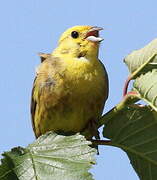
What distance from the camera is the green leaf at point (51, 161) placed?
7.32 ft

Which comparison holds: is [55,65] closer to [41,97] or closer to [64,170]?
[41,97]

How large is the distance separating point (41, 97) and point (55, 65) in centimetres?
30

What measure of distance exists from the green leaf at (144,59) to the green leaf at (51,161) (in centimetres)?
56

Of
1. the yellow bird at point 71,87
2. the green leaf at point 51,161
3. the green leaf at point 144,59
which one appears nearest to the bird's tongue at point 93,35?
the yellow bird at point 71,87

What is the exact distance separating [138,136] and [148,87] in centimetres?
41

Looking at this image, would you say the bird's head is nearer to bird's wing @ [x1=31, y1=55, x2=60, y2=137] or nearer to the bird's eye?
the bird's eye

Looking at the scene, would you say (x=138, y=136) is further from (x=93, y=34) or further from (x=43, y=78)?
(x=93, y=34)

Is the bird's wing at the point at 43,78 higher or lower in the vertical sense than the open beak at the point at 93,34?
lower

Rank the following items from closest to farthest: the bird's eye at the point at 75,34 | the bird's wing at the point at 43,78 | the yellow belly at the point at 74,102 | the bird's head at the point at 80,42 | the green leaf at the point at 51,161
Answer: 1. the green leaf at the point at 51,161
2. the yellow belly at the point at 74,102
3. the bird's wing at the point at 43,78
4. the bird's head at the point at 80,42
5. the bird's eye at the point at 75,34

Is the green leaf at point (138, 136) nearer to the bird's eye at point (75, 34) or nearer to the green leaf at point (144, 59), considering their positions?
the green leaf at point (144, 59)

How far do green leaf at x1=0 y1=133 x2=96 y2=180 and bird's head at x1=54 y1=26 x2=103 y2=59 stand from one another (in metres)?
2.01

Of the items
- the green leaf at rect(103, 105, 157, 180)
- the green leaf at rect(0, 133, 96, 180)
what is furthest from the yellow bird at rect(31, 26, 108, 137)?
the green leaf at rect(0, 133, 96, 180)

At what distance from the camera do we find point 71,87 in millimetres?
3957

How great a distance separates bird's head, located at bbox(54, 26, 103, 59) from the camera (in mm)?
4492
